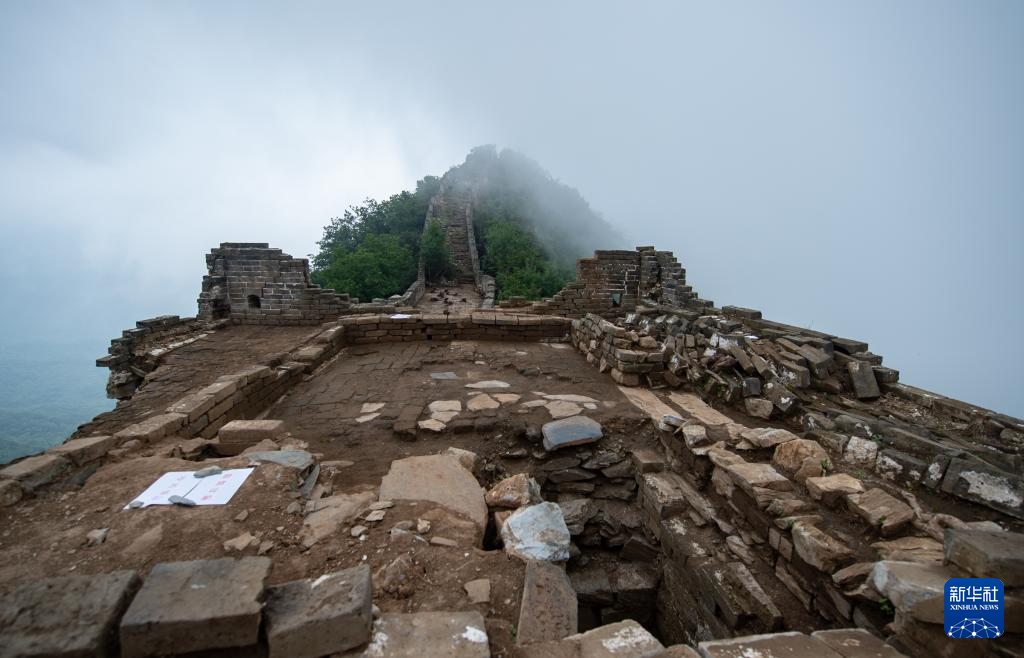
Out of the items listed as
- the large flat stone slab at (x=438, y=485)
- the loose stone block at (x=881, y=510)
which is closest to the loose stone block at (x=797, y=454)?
the loose stone block at (x=881, y=510)

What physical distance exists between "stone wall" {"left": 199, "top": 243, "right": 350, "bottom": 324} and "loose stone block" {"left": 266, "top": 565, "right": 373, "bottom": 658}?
345 inches

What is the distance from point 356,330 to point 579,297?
6.04 m

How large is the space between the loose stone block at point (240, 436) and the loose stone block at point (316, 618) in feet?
7.68

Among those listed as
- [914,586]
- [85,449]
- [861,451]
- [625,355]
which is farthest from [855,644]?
[85,449]

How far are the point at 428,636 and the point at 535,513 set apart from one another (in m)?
1.06

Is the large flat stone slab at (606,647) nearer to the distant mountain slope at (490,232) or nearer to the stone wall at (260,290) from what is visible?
the stone wall at (260,290)

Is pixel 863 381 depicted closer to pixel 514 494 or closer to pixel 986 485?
pixel 986 485

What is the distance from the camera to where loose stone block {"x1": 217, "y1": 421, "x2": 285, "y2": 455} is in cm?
367

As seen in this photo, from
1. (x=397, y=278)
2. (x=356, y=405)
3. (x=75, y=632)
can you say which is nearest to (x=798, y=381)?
(x=356, y=405)

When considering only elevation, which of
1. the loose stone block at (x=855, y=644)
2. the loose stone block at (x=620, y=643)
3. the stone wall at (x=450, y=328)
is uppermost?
the stone wall at (x=450, y=328)

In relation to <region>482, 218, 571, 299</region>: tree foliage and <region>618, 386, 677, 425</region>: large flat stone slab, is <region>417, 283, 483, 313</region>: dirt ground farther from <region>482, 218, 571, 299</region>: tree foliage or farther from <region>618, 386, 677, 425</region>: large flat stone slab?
<region>618, 386, 677, 425</region>: large flat stone slab

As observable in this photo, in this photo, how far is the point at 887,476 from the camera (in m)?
2.92

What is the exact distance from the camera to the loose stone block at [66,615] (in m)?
1.49

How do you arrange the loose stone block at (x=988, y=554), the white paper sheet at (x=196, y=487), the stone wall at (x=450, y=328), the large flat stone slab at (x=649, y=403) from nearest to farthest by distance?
the loose stone block at (x=988, y=554), the white paper sheet at (x=196, y=487), the large flat stone slab at (x=649, y=403), the stone wall at (x=450, y=328)
